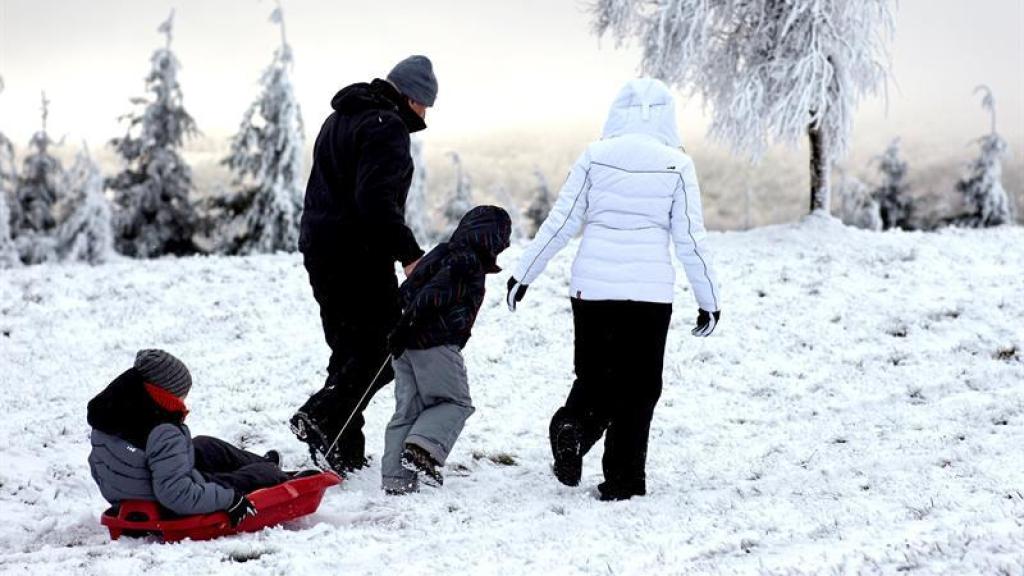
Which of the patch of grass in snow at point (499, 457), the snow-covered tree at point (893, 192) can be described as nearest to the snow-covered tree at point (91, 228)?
the patch of grass in snow at point (499, 457)

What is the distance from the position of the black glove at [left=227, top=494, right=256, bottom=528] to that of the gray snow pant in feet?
3.32

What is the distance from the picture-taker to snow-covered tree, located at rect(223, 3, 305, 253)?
1168 inches

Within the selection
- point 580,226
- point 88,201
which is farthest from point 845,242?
point 88,201

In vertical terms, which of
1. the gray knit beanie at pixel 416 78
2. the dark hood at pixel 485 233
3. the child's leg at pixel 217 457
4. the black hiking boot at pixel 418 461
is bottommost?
the black hiking boot at pixel 418 461

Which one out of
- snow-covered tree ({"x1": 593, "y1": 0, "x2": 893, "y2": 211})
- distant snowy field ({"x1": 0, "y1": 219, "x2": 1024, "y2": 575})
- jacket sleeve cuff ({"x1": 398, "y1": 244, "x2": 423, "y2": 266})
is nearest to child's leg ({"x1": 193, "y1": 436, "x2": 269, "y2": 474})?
distant snowy field ({"x1": 0, "y1": 219, "x2": 1024, "y2": 575})

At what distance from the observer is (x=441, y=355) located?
18.8 ft

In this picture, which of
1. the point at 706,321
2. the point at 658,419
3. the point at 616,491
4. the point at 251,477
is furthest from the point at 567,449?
the point at 658,419

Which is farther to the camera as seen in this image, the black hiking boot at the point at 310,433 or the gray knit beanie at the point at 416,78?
the gray knit beanie at the point at 416,78

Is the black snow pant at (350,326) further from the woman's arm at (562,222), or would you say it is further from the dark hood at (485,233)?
the woman's arm at (562,222)

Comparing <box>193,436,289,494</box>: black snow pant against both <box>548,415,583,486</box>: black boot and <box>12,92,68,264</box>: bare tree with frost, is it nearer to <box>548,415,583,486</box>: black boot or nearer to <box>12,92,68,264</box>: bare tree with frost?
<box>548,415,583,486</box>: black boot

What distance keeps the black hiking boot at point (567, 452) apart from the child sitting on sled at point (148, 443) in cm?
203

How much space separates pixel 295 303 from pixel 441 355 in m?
7.44

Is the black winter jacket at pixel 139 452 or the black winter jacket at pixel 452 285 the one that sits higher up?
the black winter jacket at pixel 452 285

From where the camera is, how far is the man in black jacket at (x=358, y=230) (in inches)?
221
